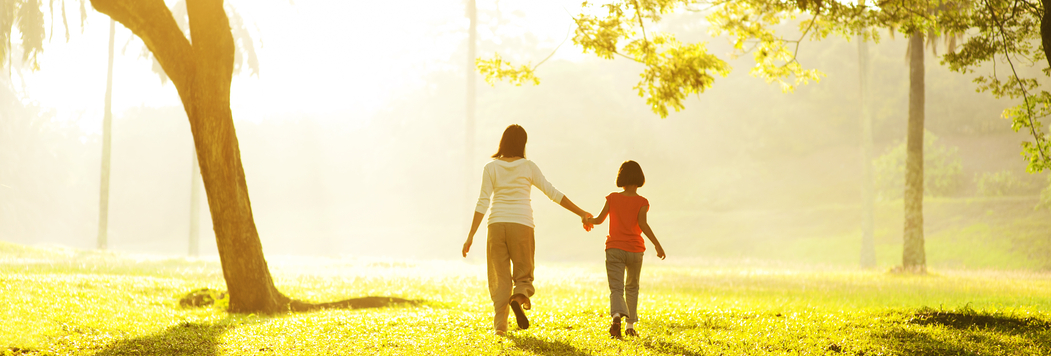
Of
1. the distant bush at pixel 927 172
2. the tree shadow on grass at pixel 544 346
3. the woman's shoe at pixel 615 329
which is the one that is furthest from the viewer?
the distant bush at pixel 927 172

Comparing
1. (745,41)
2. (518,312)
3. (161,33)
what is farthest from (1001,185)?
(161,33)

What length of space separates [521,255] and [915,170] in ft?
54.1

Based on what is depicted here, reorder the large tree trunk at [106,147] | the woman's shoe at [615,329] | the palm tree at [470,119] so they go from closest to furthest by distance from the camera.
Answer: the woman's shoe at [615,329], the large tree trunk at [106,147], the palm tree at [470,119]

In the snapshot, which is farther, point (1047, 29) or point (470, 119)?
point (470, 119)

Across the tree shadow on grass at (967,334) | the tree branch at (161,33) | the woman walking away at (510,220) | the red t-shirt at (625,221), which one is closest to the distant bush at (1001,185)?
the tree shadow on grass at (967,334)

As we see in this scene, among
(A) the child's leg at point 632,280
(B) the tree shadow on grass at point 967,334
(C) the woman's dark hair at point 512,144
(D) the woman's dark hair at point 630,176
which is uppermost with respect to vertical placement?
(C) the woman's dark hair at point 512,144

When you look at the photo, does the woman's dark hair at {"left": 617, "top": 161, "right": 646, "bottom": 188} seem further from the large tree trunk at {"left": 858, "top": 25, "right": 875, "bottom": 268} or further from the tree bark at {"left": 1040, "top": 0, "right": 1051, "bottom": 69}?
the large tree trunk at {"left": 858, "top": 25, "right": 875, "bottom": 268}

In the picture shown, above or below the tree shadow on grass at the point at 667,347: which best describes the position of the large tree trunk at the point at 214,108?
above

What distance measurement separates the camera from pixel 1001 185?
36.3 m

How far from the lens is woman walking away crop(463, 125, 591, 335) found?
679 centimetres

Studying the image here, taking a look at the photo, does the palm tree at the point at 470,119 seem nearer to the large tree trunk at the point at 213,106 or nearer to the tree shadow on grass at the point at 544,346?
the large tree trunk at the point at 213,106

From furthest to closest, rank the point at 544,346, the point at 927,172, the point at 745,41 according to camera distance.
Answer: the point at 927,172, the point at 745,41, the point at 544,346

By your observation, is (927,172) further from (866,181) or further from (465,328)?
(465,328)

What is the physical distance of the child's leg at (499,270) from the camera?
6.79m
